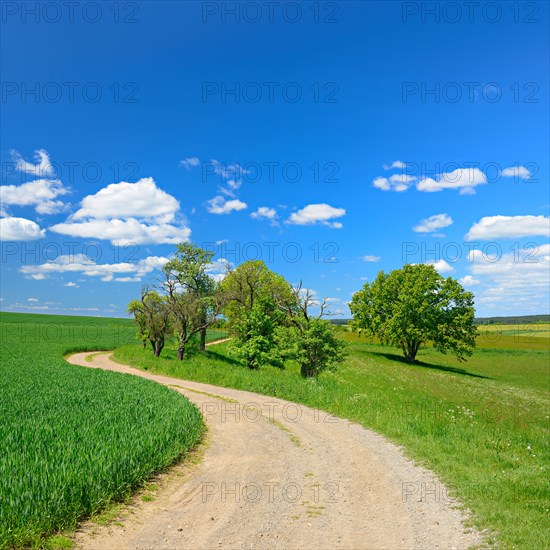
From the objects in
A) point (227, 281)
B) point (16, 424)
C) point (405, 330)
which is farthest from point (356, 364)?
point (16, 424)

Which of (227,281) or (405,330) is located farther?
(227,281)

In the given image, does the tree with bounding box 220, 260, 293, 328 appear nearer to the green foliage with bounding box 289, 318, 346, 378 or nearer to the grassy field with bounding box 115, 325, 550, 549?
the grassy field with bounding box 115, 325, 550, 549

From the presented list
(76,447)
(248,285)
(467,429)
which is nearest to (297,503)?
(76,447)

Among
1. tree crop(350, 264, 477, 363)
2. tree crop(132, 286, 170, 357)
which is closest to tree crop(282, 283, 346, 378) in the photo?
tree crop(132, 286, 170, 357)

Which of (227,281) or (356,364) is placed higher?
(227,281)

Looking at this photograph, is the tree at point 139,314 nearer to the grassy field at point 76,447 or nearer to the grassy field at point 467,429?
the grassy field at point 467,429

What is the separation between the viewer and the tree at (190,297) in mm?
46781

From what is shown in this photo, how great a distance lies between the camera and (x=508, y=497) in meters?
9.70

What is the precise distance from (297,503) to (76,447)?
5.62 meters

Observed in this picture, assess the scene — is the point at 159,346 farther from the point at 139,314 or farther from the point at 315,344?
the point at 315,344

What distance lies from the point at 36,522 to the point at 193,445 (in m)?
7.02

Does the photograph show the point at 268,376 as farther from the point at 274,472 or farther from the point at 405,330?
the point at 405,330

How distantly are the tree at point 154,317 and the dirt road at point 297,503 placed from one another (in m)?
33.7

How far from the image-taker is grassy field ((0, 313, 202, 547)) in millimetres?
7832
